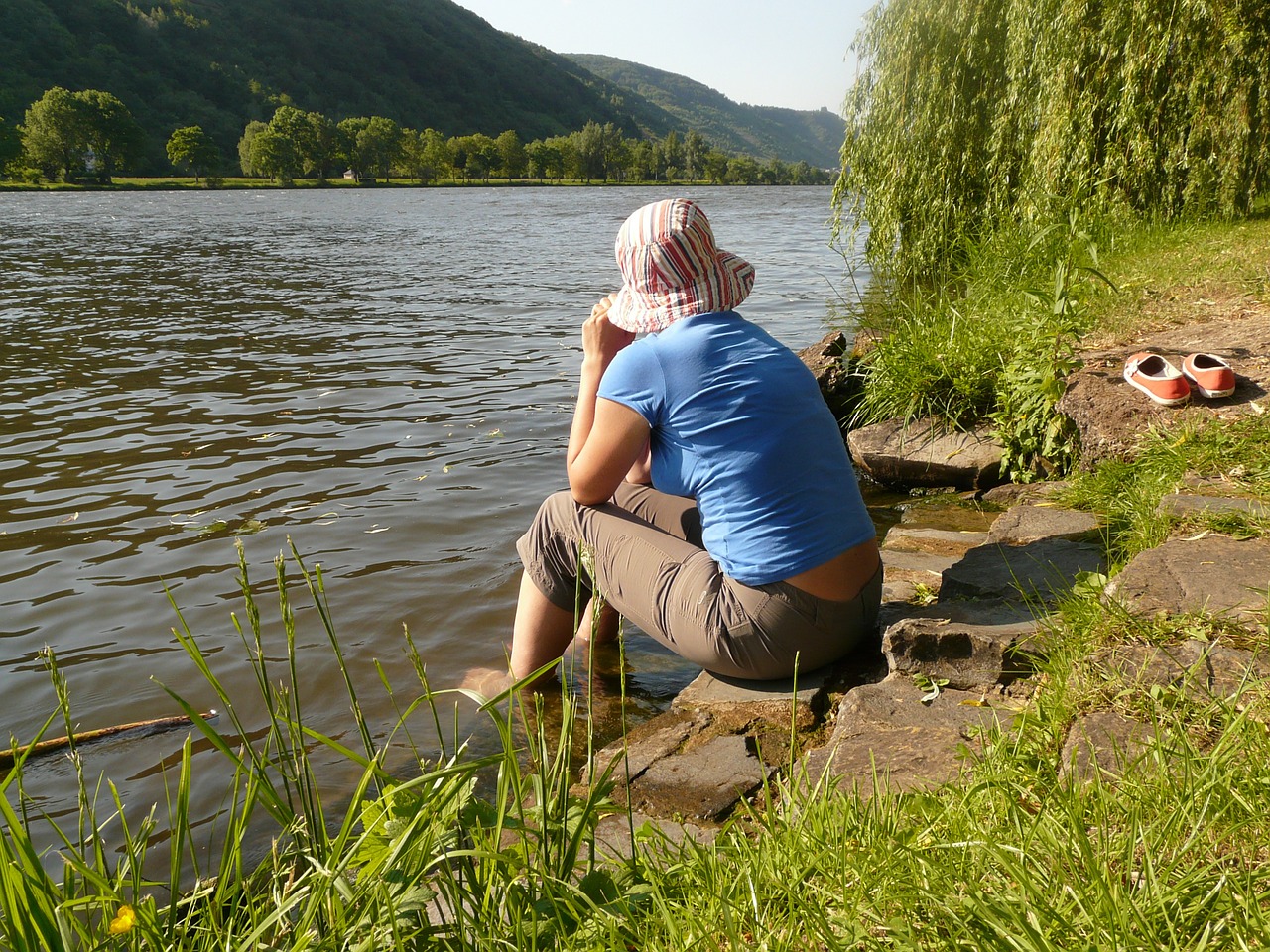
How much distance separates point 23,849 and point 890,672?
2132 mm

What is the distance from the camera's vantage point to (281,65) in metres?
143

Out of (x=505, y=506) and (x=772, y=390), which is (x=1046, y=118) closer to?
(x=505, y=506)

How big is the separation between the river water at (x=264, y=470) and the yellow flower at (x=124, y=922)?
0.52 m

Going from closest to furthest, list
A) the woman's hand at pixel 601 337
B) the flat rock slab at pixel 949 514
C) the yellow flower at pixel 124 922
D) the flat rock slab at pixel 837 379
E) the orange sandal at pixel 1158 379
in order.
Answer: the yellow flower at pixel 124 922, the woman's hand at pixel 601 337, the orange sandal at pixel 1158 379, the flat rock slab at pixel 949 514, the flat rock slab at pixel 837 379

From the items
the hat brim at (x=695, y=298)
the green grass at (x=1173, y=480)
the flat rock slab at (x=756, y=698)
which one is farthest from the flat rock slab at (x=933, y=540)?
the hat brim at (x=695, y=298)

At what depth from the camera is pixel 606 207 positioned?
46938mm

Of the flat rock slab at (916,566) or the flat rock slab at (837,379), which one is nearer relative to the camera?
the flat rock slab at (916,566)

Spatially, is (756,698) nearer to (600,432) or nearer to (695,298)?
(600,432)

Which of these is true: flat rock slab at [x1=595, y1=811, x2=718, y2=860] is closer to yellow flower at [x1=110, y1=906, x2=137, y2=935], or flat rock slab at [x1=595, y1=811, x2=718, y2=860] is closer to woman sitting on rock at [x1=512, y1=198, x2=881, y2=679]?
woman sitting on rock at [x1=512, y1=198, x2=881, y2=679]

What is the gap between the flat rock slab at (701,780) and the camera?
2.31m

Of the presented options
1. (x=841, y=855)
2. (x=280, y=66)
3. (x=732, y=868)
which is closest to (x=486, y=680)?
(x=732, y=868)

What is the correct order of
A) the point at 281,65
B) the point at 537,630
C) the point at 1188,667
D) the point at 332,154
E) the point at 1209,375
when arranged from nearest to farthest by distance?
the point at 1188,667 → the point at 537,630 → the point at 1209,375 → the point at 332,154 → the point at 281,65

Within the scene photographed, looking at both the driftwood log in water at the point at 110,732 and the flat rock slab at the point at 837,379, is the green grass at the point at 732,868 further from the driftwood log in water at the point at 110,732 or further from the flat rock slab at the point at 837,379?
the flat rock slab at the point at 837,379

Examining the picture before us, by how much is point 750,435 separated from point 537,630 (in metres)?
1.16
